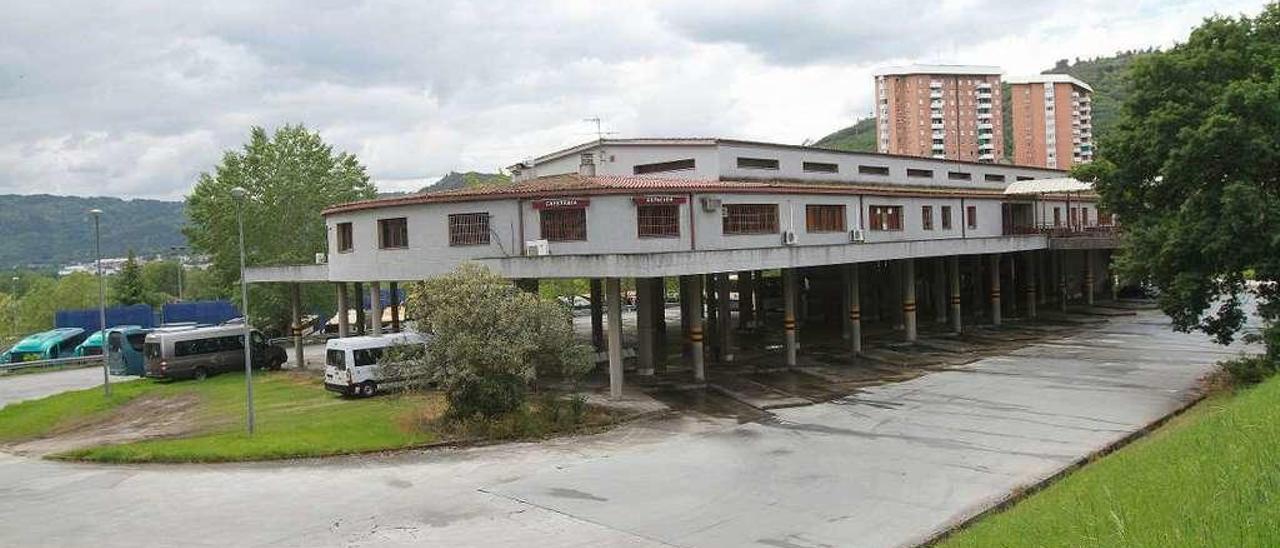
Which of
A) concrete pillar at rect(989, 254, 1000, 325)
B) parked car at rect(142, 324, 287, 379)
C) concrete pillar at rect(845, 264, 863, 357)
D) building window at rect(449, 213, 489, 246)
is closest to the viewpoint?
building window at rect(449, 213, 489, 246)

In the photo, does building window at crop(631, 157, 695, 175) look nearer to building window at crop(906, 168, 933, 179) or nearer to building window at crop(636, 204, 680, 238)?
building window at crop(636, 204, 680, 238)

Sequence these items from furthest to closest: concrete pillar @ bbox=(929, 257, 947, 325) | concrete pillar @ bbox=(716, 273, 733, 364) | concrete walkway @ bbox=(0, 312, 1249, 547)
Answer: concrete pillar @ bbox=(929, 257, 947, 325) < concrete pillar @ bbox=(716, 273, 733, 364) < concrete walkway @ bbox=(0, 312, 1249, 547)

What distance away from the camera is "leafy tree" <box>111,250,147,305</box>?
80.8 meters

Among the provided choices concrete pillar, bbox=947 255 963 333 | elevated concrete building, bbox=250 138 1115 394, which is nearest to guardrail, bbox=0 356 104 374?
elevated concrete building, bbox=250 138 1115 394

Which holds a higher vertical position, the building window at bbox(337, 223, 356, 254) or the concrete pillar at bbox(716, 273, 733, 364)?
the building window at bbox(337, 223, 356, 254)

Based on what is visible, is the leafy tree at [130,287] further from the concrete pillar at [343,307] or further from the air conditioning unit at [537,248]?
the air conditioning unit at [537,248]

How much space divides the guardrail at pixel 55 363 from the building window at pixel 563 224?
37581 millimetres

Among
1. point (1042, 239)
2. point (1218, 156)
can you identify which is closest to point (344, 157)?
point (1042, 239)

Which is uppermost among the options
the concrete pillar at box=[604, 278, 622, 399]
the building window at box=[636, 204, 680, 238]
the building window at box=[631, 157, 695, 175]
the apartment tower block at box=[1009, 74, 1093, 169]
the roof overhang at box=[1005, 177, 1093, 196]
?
the apartment tower block at box=[1009, 74, 1093, 169]

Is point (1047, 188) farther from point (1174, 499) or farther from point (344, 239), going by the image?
point (1174, 499)

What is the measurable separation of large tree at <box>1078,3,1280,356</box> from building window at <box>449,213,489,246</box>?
21.3 meters

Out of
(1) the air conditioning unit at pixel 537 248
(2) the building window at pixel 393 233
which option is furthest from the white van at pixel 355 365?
(1) the air conditioning unit at pixel 537 248

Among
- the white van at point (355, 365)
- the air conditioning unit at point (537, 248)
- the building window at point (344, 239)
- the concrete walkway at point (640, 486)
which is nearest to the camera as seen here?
the concrete walkway at point (640, 486)

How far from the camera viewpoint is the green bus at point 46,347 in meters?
56.9
